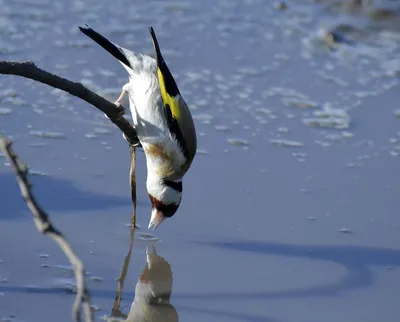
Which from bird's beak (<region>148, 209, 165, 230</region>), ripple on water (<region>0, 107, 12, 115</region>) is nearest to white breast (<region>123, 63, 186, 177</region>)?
bird's beak (<region>148, 209, 165, 230</region>)

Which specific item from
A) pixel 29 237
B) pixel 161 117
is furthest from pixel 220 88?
pixel 29 237

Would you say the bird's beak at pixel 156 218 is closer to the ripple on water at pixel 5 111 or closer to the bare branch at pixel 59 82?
the bare branch at pixel 59 82

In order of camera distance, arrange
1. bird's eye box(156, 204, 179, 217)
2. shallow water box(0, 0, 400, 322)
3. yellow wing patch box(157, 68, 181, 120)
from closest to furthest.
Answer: shallow water box(0, 0, 400, 322) < bird's eye box(156, 204, 179, 217) < yellow wing patch box(157, 68, 181, 120)

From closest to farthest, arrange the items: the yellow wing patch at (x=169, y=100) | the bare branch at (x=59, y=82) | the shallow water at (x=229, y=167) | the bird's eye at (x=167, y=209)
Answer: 1. the bare branch at (x=59, y=82)
2. the shallow water at (x=229, y=167)
3. the bird's eye at (x=167, y=209)
4. the yellow wing patch at (x=169, y=100)

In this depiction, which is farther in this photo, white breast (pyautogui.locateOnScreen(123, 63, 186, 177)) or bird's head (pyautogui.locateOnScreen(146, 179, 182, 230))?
white breast (pyautogui.locateOnScreen(123, 63, 186, 177))

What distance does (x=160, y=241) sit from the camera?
5023 mm

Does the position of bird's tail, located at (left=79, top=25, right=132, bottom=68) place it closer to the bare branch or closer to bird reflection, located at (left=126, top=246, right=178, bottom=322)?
the bare branch

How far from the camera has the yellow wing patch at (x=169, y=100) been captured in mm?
5077

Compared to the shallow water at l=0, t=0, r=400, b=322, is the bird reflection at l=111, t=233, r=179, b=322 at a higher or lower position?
lower

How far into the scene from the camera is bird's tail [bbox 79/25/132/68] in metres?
4.68

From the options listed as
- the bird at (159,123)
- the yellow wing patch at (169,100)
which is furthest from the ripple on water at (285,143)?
the yellow wing patch at (169,100)

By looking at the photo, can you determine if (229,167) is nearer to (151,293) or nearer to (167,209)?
(167,209)

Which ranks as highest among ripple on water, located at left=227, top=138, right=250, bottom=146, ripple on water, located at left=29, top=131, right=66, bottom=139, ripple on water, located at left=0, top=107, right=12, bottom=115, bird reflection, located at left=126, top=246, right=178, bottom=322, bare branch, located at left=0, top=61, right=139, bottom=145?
bare branch, located at left=0, top=61, right=139, bottom=145

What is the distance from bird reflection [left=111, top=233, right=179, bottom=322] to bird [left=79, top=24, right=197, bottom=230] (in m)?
0.33
